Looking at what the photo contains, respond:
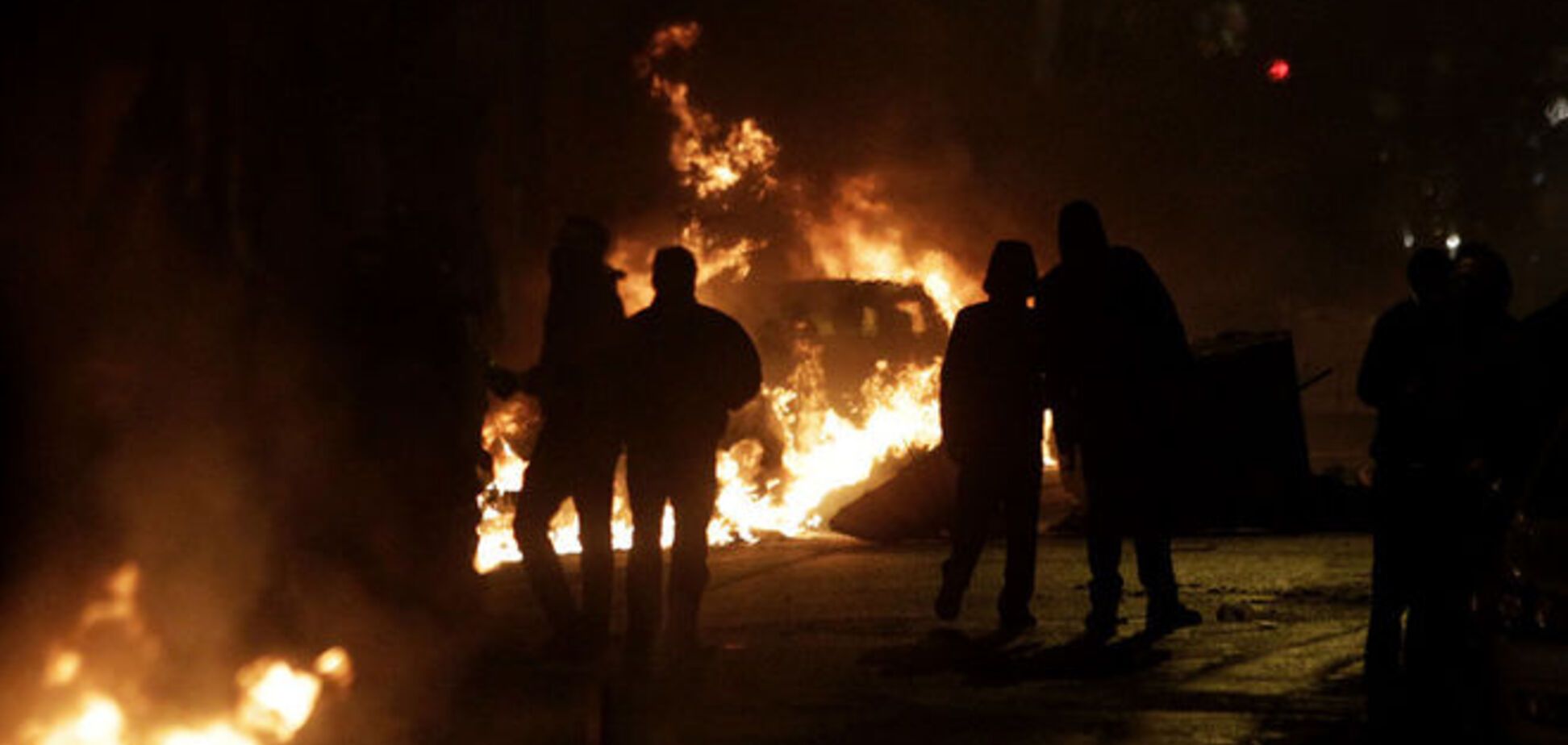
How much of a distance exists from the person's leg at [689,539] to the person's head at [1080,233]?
6.05 feet

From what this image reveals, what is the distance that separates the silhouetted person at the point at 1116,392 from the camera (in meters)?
9.27

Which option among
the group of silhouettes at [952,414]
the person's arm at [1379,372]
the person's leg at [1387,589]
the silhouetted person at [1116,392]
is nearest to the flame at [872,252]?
the group of silhouettes at [952,414]

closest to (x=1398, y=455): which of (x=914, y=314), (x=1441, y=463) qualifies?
(x=1441, y=463)

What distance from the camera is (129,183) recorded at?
651cm

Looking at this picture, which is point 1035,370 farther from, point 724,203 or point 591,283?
point 724,203

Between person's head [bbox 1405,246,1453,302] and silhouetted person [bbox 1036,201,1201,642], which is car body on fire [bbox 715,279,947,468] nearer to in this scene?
silhouetted person [bbox 1036,201,1201,642]

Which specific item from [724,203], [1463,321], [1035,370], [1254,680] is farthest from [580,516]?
[724,203]

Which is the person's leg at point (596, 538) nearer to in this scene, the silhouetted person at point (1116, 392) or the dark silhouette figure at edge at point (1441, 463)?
the silhouetted person at point (1116, 392)

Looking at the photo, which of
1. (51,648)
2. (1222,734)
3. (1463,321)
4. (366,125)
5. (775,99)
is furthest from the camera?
(775,99)

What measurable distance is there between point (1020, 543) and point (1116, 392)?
0.82 meters

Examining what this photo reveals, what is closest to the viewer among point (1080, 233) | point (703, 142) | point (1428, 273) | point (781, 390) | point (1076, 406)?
point (1428, 273)

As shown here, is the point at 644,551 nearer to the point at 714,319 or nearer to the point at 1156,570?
the point at 714,319

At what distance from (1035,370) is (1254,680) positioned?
2.12 m

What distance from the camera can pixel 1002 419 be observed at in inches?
377
